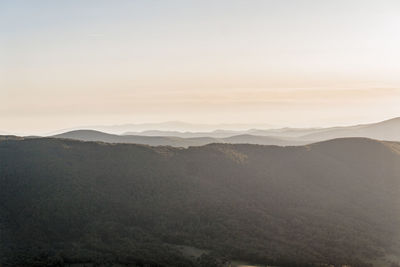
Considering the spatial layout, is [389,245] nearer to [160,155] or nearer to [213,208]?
[213,208]

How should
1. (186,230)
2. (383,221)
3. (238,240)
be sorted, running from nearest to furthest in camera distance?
(238,240) < (186,230) < (383,221)

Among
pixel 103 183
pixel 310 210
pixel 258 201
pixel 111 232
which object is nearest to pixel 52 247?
pixel 111 232

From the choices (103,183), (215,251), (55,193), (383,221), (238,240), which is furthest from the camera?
(103,183)

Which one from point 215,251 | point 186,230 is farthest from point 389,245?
point 186,230

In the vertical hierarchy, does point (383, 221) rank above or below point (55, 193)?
below

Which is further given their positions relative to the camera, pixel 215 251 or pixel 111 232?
pixel 111 232

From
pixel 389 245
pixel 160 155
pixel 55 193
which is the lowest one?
pixel 389 245
